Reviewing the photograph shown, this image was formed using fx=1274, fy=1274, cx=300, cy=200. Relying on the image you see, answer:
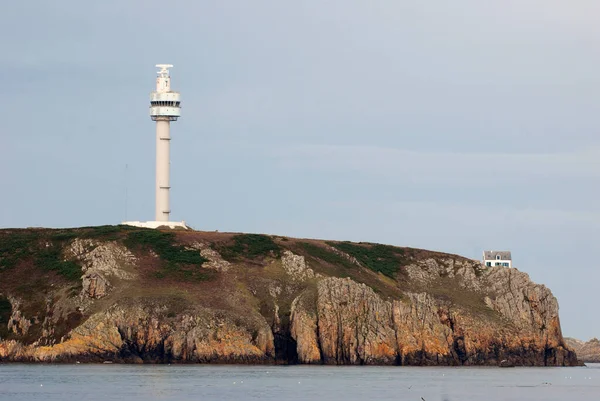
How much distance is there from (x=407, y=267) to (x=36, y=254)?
46107mm

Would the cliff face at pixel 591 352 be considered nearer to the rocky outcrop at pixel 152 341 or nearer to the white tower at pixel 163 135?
the white tower at pixel 163 135

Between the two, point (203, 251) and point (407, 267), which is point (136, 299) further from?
point (407, 267)

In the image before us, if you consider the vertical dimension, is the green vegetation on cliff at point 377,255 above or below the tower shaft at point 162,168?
below

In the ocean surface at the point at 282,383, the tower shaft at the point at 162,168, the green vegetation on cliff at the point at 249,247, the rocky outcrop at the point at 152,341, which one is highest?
the tower shaft at the point at 162,168

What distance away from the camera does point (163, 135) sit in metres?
161

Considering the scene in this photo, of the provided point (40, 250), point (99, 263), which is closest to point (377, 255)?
point (99, 263)

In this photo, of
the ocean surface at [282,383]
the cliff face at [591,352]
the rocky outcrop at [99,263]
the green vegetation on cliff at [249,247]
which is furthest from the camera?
the cliff face at [591,352]

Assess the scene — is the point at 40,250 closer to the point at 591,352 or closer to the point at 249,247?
the point at 249,247

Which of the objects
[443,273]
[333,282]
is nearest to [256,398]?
[333,282]

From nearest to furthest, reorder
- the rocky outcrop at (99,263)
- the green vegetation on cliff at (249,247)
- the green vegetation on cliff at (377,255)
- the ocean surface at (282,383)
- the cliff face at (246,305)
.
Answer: the ocean surface at (282,383) → the cliff face at (246,305) → the rocky outcrop at (99,263) → the green vegetation on cliff at (249,247) → the green vegetation on cliff at (377,255)

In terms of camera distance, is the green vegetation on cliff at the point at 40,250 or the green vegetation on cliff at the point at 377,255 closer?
the green vegetation on cliff at the point at 40,250

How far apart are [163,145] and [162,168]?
9.78 ft

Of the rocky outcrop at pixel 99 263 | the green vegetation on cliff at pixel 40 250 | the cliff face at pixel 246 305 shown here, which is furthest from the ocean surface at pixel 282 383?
the green vegetation on cliff at pixel 40 250

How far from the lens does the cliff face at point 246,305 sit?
124438mm
